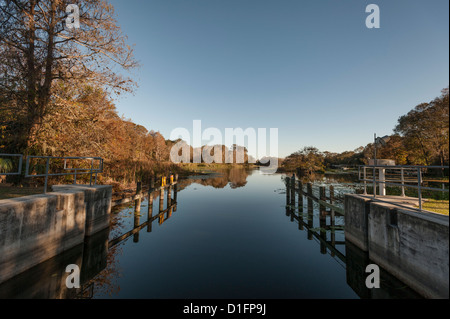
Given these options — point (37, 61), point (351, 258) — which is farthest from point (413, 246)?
point (37, 61)

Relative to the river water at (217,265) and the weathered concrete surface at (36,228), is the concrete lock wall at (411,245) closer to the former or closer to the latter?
the river water at (217,265)

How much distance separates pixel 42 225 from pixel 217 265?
576 cm

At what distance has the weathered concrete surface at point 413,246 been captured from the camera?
13.2 ft

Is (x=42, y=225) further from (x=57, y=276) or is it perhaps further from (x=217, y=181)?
(x=217, y=181)

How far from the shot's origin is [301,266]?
6.86m

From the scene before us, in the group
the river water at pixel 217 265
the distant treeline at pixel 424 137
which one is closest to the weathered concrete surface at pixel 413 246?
the river water at pixel 217 265

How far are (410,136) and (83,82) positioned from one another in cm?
3862

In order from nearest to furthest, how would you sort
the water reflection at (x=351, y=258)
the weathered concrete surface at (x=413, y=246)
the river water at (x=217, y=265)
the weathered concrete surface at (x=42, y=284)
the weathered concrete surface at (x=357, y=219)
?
1. the weathered concrete surface at (x=413, y=246)
2. the weathered concrete surface at (x=42, y=284)
3. the water reflection at (x=351, y=258)
4. the river water at (x=217, y=265)
5. the weathered concrete surface at (x=357, y=219)

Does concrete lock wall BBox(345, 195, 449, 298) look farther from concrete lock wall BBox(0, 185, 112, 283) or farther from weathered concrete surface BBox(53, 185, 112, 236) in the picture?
weathered concrete surface BBox(53, 185, 112, 236)

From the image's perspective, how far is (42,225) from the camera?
18.3 ft
